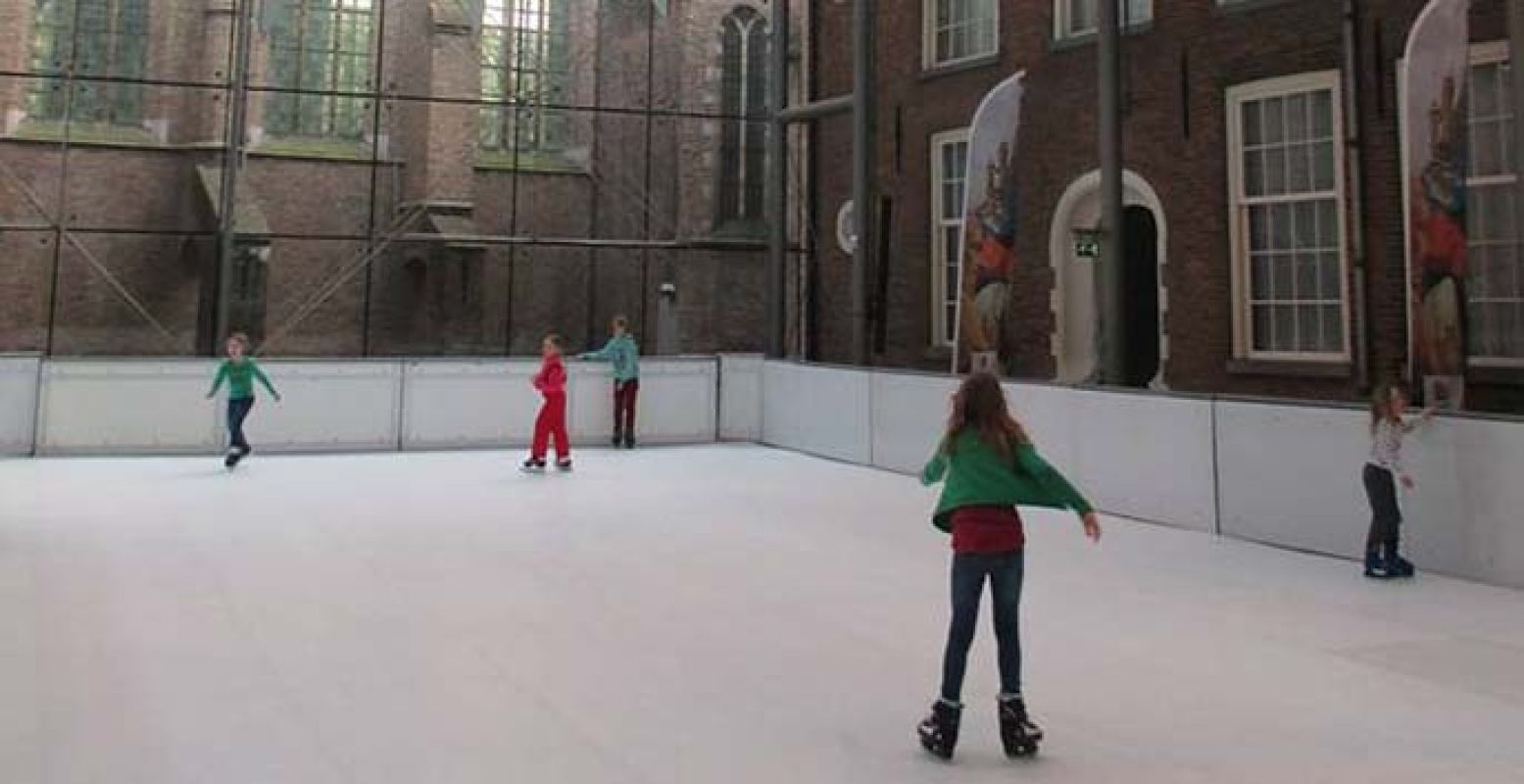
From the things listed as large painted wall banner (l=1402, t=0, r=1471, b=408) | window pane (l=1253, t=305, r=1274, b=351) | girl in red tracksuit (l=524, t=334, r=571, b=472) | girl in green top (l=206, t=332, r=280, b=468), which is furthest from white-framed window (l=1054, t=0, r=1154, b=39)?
girl in green top (l=206, t=332, r=280, b=468)

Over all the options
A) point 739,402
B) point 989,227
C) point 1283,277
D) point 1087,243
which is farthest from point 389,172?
point 1283,277

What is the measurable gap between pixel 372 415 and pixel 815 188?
8555 millimetres

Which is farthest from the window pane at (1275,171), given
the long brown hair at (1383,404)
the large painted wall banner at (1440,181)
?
the long brown hair at (1383,404)

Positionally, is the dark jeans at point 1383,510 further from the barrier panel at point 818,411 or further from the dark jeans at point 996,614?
the barrier panel at point 818,411

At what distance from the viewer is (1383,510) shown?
21.8 ft

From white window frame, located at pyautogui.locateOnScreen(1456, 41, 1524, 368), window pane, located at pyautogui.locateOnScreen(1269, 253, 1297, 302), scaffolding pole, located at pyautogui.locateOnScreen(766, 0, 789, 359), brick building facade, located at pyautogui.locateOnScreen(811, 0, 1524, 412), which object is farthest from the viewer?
scaffolding pole, located at pyautogui.locateOnScreen(766, 0, 789, 359)

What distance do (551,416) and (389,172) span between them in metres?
10.3

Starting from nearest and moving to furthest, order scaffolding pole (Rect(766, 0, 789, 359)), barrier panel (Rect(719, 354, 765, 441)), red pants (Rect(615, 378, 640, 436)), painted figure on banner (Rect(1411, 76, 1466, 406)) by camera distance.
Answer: painted figure on banner (Rect(1411, 76, 1466, 406))
red pants (Rect(615, 378, 640, 436))
barrier panel (Rect(719, 354, 765, 441))
scaffolding pole (Rect(766, 0, 789, 359))

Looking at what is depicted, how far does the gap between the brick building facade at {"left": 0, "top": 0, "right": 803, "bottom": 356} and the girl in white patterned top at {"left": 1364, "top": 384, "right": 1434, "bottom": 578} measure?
1274cm

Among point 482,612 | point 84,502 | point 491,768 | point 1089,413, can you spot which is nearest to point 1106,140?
point 1089,413

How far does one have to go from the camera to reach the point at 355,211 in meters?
19.9

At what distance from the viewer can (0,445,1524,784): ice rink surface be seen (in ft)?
11.6

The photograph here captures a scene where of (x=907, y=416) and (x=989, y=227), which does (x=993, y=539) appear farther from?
(x=907, y=416)

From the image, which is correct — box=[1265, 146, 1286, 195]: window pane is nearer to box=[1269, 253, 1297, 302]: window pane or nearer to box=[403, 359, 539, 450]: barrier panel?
box=[1269, 253, 1297, 302]: window pane
